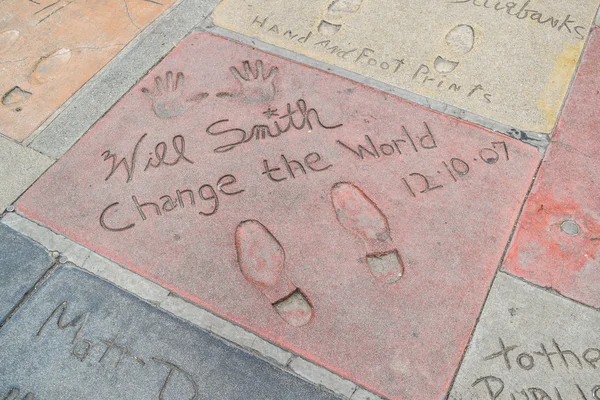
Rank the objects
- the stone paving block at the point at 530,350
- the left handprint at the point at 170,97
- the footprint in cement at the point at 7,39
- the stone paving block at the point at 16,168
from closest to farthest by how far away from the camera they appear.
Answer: the stone paving block at the point at 530,350 < the stone paving block at the point at 16,168 < the left handprint at the point at 170,97 < the footprint in cement at the point at 7,39

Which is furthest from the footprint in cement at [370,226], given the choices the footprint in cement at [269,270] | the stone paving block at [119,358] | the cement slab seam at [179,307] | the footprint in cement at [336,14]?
the footprint in cement at [336,14]

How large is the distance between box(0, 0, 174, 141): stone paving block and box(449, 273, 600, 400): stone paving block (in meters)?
2.74

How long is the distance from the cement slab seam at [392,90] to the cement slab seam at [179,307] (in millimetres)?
1685

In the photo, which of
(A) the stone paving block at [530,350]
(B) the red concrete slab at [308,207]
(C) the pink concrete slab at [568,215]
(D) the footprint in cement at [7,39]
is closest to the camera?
(A) the stone paving block at [530,350]

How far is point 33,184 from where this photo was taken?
2697mm

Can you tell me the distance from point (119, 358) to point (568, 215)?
2337 mm

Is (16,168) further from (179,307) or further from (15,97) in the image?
(179,307)

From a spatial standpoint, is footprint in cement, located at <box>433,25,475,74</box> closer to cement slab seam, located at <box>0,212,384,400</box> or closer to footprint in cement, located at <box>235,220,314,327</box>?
footprint in cement, located at <box>235,220,314,327</box>

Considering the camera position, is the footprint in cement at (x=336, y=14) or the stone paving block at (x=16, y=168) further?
the footprint in cement at (x=336, y=14)

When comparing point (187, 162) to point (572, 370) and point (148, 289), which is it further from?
point (572, 370)

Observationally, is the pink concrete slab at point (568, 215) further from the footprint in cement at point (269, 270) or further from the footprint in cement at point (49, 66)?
the footprint in cement at point (49, 66)

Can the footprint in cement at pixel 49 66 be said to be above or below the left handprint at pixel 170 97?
below

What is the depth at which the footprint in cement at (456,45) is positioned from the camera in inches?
124

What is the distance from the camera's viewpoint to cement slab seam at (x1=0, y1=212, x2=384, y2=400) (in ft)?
7.02
